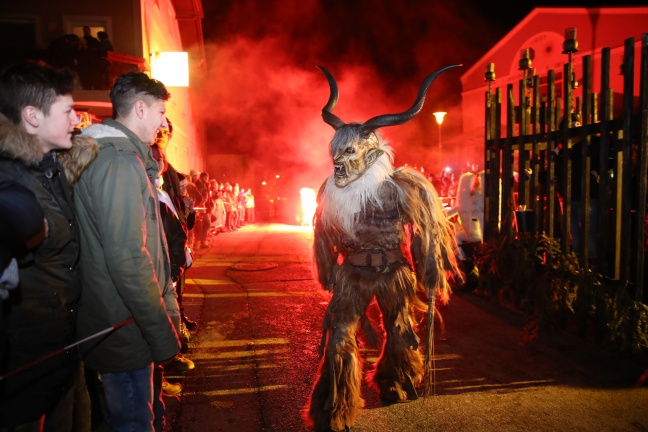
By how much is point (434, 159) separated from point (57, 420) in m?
29.4

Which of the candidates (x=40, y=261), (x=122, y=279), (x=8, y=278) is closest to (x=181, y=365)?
(x=122, y=279)

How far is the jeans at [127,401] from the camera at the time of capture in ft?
6.91

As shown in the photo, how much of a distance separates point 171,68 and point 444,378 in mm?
13211

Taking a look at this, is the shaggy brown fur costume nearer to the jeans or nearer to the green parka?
the jeans

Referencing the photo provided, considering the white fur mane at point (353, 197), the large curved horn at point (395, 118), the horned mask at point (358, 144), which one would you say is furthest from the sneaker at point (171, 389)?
the large curved horn at point (395, 118)

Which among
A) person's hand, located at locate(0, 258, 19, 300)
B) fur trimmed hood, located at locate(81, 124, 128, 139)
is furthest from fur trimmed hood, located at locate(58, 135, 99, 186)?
person's hand, located at locate(0, 258, 19, 300)

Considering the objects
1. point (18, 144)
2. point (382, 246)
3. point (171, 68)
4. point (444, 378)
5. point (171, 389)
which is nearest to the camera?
point (18, 144)

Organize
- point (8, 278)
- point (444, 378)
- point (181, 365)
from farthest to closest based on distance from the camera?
point (181, 365), point (444, 378), point (8, 278)

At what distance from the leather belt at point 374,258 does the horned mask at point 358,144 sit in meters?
0.56

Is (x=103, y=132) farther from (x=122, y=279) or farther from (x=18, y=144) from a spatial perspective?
(x=122, y=279)

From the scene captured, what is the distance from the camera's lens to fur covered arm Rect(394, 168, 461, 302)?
3482 millimetres

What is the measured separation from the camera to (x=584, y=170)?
5062 mm

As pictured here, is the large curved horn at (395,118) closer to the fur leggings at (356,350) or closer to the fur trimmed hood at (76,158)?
the fur leggings at (356,350)

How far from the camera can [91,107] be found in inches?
480
